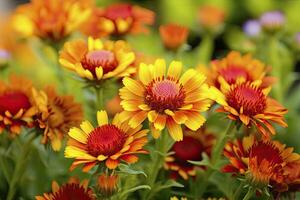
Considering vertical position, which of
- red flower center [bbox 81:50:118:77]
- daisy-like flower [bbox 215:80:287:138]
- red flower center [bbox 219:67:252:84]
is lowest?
red flower center [bbox 81:50:118:77]

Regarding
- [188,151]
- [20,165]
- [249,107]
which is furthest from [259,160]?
[20,165]

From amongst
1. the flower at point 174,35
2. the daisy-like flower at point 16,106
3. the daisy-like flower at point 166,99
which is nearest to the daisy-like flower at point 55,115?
the daisy-like flower at point 16,106

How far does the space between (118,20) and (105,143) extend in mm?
292

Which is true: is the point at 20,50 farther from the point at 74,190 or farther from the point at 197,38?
the point at 74,190

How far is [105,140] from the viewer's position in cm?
61

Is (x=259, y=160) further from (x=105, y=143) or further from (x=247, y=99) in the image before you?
(x=105, y=143)

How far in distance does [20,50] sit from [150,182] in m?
1.02

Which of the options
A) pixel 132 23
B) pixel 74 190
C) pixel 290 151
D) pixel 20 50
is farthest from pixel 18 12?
pixel 20 50

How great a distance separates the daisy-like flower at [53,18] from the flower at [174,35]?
0.14m

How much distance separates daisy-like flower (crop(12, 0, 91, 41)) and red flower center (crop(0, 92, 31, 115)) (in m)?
0.13

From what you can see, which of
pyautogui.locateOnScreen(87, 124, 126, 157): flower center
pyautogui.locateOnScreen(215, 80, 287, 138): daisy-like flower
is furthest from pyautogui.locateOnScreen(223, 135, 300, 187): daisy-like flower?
pyautogui.locateOnScreen(87, 124, 126, 157): flower center

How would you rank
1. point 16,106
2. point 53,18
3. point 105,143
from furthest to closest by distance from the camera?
point 53,18, point 16,106, point 105,143

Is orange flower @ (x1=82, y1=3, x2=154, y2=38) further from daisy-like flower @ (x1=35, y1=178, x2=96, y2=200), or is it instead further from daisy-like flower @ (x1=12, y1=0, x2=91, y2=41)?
daisy-like flower @ (x1=35, y1=178, x2=96, y2=200)

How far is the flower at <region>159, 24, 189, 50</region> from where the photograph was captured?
920 mm
